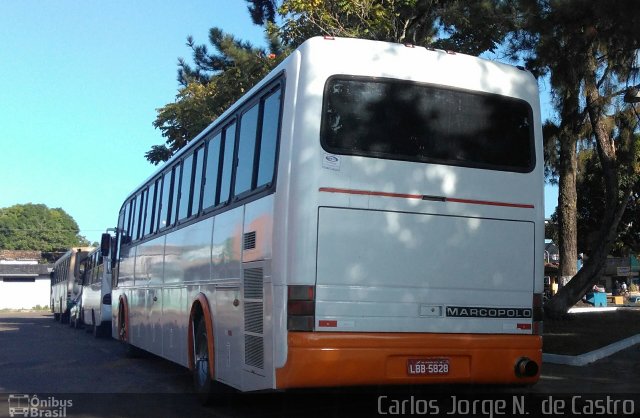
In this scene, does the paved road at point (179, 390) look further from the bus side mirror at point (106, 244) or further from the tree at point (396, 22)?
the tree at point (396, 22)

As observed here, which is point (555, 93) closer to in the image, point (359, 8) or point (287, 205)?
point (359, 8)

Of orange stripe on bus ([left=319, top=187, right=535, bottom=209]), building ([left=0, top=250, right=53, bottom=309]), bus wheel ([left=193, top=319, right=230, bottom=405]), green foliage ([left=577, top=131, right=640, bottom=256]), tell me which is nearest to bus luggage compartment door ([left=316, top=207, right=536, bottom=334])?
orange stripe on bus ([left=319, top=187, right=535, bottom=209])

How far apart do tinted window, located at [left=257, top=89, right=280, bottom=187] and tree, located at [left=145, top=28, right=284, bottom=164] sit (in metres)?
10.7

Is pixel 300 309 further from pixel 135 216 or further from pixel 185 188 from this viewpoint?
pixel 135 216

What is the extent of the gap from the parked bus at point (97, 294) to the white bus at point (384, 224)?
44.8 ft

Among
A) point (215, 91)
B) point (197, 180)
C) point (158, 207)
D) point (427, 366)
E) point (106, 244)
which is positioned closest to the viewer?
point (427, 366)

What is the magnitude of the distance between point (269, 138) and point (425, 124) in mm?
1522

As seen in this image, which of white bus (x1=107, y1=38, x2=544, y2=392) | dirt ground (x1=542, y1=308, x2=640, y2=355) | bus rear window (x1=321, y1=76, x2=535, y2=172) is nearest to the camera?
white bus (x1=107, y1=38, x2=544, y2=392)

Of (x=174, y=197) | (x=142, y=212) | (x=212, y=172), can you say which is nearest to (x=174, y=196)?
(x=174, y=197)

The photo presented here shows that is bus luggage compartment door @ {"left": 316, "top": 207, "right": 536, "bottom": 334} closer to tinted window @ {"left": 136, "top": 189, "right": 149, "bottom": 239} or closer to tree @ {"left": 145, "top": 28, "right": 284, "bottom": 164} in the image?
tinted window @ {"left": 136, "top": 189, "right": 149, "bottom": 239}

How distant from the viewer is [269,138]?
698 centimetres

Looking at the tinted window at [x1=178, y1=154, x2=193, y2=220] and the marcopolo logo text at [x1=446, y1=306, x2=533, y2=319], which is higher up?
the tinted window at [x1=178, y1=154, x2=193, y2=220]

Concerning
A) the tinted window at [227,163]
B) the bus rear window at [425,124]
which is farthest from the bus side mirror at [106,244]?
the bus rear window at [425,124]

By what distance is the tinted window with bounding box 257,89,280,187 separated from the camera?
267 inches
